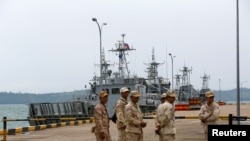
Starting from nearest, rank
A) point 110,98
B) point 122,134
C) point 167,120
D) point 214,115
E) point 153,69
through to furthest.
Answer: point 167,120
point 122,134
point 214,115
point 110,98
point 153,69

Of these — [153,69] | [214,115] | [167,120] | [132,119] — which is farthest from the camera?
[153,69]

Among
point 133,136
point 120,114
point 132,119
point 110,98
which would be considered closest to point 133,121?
point 132,119

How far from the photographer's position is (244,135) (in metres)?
6.18

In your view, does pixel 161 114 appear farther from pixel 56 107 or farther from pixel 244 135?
pixel 56 107

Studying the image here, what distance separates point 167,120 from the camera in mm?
9008

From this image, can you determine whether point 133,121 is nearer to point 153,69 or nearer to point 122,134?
point 122,134

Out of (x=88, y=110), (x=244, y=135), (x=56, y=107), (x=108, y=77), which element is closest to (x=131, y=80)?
(x=108, y=77)

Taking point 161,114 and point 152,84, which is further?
point 152,84

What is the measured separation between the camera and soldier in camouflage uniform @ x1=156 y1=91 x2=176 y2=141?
29.5ft

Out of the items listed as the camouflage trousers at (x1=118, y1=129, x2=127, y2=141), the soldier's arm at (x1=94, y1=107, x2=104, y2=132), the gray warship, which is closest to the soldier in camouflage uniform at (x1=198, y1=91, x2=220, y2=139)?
the camouflage trousers at (x1=118, y1=129, x2=127, y2=141)

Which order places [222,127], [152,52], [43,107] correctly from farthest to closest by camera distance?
[152,52] < [43,107] < [222,127]

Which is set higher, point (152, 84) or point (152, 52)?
point (152, 52)

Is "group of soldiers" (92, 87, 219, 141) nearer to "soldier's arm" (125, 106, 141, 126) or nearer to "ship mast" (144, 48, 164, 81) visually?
"soldier's arm" (125, 106, 141, 126)

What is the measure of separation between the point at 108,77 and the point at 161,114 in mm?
47272
